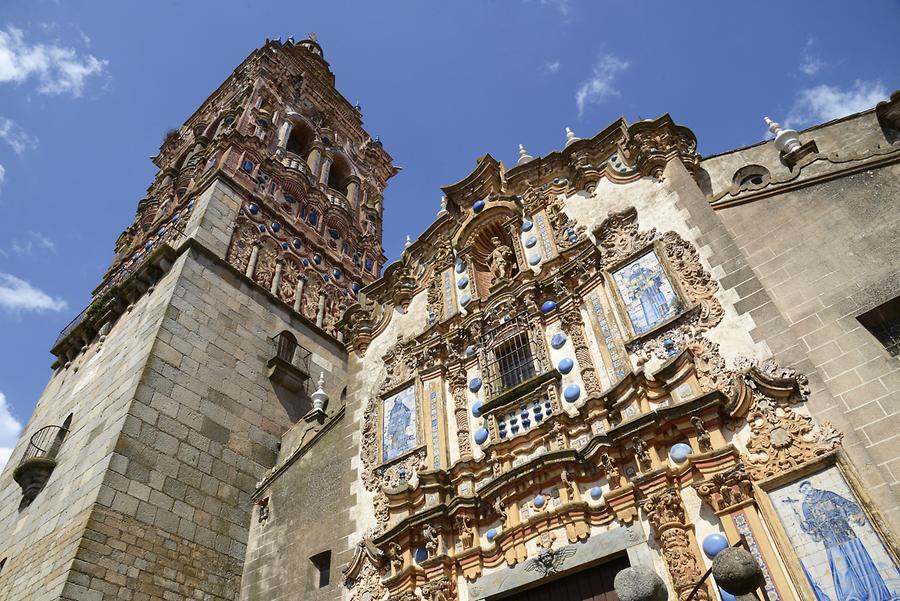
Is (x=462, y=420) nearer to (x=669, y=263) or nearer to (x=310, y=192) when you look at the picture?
(x=669, y=263)

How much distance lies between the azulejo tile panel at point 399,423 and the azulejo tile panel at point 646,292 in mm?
4494

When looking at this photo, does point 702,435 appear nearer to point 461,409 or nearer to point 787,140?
point 461,409

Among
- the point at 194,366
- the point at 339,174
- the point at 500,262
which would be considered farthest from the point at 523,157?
the point at 339,174

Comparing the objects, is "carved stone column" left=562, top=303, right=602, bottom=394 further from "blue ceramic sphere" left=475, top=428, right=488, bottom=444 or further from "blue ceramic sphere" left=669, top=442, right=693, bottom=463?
"blue ceramic sphere" left=475, top=428, right=488, bottom=444

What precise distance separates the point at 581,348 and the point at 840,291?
3699 mm

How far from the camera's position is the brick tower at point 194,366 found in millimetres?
10977

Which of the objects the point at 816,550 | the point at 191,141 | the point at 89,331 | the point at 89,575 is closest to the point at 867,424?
the point at 816,550

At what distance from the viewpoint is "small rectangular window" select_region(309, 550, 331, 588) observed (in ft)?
36.6

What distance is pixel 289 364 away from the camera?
15992 mm

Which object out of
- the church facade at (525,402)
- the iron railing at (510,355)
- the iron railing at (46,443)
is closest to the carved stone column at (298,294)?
the church facade at (525,402)

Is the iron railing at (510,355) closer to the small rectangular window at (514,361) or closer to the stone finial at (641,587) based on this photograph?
the small rectangular window at (514,361)

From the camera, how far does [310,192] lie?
2266 cm

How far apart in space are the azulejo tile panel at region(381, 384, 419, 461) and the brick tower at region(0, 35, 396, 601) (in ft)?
8.62

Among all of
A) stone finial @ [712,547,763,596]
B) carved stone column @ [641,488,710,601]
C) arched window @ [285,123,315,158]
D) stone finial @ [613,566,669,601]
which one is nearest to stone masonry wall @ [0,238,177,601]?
stone finial @ [613,566,669,601]
